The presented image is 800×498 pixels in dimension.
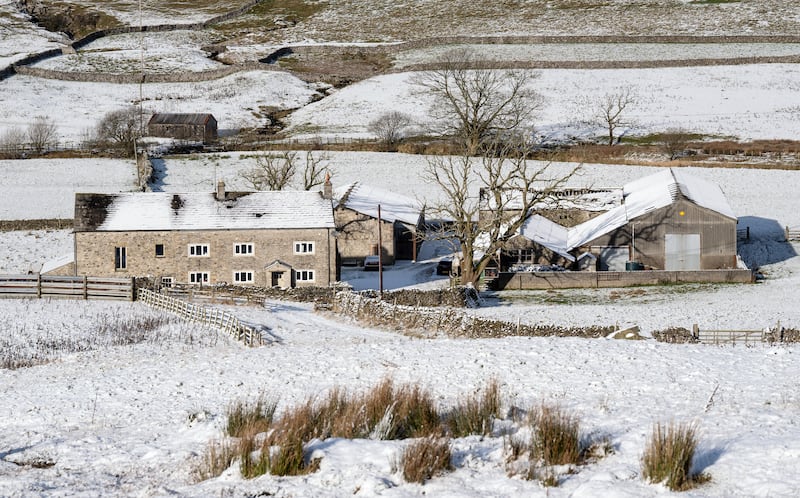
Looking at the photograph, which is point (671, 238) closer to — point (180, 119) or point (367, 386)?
point (367, 386)

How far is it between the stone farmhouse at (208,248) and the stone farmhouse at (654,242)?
35.0 feet

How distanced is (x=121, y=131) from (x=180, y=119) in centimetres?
918

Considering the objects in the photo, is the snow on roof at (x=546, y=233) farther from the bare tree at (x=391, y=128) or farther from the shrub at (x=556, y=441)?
the shrub at (x=556, y=441)

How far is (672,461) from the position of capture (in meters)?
12.7

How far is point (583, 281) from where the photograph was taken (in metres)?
47.9

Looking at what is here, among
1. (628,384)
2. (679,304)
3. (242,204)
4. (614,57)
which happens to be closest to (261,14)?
(614,57)

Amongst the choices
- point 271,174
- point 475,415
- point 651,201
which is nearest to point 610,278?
point 651,201

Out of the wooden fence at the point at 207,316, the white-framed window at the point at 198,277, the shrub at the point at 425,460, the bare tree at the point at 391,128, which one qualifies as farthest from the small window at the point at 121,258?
the bare tree at the point at 391,128

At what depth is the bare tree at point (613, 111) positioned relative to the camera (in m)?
88.9

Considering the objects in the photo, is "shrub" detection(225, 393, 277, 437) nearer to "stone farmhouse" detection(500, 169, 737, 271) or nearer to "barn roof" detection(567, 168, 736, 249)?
"stone farmhouse" detection(500, 169, 737, 271)

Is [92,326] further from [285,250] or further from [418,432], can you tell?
[418,432]

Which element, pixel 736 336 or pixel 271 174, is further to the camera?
pixel 271 174

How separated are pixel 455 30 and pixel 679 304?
101441 millimetres

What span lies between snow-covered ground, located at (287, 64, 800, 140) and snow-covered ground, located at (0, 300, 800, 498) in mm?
67705
